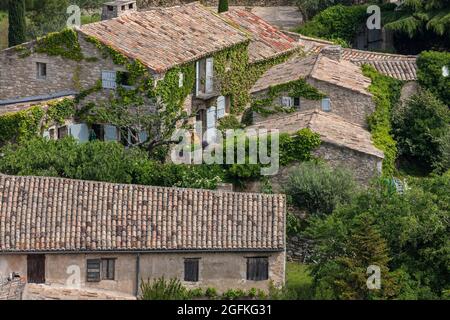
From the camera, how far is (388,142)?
58656 millimetres

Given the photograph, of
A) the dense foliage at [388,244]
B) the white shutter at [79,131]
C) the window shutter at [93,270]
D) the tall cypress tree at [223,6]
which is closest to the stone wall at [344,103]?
the white shutter at [79,131]

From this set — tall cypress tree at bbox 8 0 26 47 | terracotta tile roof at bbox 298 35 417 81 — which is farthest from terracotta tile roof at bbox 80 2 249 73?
tall cypress tree at bbox 8 0 26 47

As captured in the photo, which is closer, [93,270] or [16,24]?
[93,270]

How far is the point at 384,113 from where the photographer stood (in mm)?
61125

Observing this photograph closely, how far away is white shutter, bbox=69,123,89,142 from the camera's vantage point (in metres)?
59.8

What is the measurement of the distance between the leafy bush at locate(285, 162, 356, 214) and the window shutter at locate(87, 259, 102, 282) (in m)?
9.15

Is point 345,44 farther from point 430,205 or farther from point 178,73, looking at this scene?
point 430,205

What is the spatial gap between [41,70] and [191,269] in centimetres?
1707

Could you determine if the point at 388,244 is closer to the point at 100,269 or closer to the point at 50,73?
the point at 100,269

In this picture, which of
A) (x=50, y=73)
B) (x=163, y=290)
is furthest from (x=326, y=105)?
(x=163, y=290)

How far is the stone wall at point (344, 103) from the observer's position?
199ft

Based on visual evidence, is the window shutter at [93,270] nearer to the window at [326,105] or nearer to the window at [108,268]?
the window at [108,268]

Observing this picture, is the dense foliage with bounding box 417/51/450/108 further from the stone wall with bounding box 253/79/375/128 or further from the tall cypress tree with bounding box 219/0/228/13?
the tall cypress tree with bounding box 219/0/228/13

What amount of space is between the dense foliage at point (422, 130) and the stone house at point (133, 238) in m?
14.8
